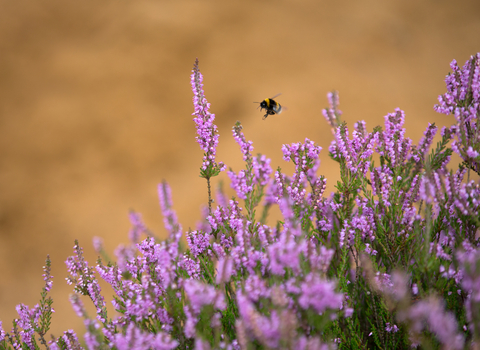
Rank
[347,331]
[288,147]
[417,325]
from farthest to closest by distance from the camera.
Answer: [288,147]
[347,331]
[417,325]

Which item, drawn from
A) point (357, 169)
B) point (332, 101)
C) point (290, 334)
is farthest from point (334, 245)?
point (290, 334)

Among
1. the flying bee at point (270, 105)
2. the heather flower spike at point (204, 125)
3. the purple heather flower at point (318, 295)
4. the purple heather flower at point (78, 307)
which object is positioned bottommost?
the purple heather flower at point (318, 295)

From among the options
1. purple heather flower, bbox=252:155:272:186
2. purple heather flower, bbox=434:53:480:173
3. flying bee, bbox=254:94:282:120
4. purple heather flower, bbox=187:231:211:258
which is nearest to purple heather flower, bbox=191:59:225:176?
purple heather flower, bbox=187:231:211:258

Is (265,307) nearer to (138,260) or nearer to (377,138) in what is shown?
(138,260)

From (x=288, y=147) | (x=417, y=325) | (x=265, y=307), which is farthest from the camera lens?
(x=288, y=147)

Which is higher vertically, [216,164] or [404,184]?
[216,164]

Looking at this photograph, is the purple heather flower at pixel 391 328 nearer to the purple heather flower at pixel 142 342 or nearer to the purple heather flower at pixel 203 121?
the purple heather flower at pixel 142 342

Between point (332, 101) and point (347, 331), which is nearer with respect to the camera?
point (347, 331)

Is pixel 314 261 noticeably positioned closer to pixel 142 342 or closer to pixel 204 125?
pixel 142 342

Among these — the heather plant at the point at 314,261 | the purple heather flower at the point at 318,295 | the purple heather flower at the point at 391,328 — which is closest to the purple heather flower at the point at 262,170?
the heather plant at the point at 314,261
